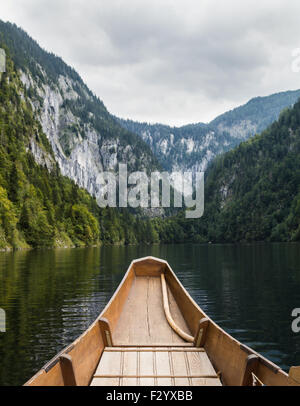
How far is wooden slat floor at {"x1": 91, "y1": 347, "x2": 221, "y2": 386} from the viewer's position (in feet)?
28.7

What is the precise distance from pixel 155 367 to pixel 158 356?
2.30ft

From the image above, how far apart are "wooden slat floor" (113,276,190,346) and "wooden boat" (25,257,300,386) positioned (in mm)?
31

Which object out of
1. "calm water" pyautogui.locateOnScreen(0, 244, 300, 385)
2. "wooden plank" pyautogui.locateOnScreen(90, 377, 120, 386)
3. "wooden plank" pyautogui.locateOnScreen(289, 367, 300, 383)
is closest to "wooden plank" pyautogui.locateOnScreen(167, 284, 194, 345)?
"calm water" pyautogui.locateOnScreen(0, 244, 300, 385)

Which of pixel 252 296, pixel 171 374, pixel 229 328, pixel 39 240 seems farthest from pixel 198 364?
pixel 39 240

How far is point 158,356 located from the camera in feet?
33.5

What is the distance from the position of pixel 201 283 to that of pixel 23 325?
1904 cm

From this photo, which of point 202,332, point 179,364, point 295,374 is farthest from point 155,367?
point 295,374

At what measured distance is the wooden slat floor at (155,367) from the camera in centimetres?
873

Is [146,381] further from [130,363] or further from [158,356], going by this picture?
[158,356]

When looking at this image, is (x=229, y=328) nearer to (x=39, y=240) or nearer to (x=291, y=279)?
(x=291, y=279)

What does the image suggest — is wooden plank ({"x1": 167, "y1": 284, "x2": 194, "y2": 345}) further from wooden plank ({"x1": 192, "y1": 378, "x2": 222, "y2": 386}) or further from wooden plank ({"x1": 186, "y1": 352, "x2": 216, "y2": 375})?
wooden plank ({"x1": 192, "y1": 378, "x2": 222, "y2": 386})
